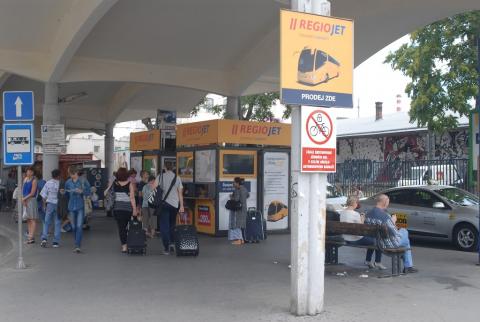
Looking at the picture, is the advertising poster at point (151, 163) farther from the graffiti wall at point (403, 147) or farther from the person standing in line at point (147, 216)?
the graffiti wall at point (403, 147)

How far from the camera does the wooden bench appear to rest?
30.2 feet

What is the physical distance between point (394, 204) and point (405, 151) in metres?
24.0

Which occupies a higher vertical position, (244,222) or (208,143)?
(208,143)

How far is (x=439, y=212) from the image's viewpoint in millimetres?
13711

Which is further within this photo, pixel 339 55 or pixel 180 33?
pixel 180 33

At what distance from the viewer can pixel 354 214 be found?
33.8ft

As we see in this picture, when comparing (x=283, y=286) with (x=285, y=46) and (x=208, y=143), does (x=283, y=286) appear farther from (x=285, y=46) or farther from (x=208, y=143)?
(x=208, y=143)

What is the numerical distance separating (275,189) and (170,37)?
548 centimetres

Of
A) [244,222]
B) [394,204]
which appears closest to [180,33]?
[244,222]

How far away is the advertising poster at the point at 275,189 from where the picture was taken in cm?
1466

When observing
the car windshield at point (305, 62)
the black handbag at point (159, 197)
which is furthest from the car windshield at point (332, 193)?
the car windshield at point (305, 62)

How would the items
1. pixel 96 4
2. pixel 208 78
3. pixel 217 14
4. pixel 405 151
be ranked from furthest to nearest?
1. pixel 405 151
2. pixel 208 78
3. pixel 217 14
4. pixel 96 4

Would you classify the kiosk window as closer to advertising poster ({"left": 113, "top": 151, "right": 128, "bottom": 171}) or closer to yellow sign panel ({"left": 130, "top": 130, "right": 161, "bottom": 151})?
yellow sign panel ({"left": 130, "top": 130, "right": 161, "bottom": 151})

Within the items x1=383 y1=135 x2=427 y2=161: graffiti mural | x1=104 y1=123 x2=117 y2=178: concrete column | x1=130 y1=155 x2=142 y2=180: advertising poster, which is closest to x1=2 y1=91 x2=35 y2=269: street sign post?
x1=130 y1=155 x2=142 y2=180: advertising poster
